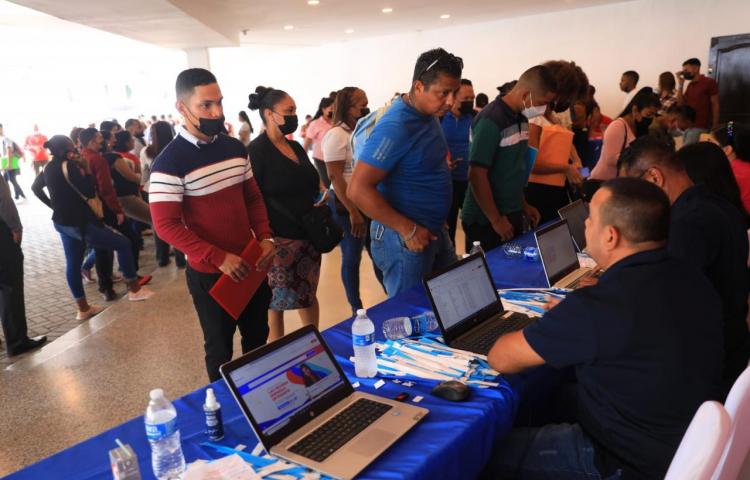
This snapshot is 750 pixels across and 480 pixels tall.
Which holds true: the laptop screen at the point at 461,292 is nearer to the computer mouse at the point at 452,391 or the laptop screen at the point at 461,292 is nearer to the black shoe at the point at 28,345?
the computer mouse at the point at 452,391

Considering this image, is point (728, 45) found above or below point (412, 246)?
above

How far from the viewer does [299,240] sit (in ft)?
9.00

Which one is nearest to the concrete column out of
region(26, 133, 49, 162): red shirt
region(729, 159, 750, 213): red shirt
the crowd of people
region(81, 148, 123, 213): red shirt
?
region(26, 133, 49, 162): red shirt

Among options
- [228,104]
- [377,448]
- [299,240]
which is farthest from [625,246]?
[228,104]

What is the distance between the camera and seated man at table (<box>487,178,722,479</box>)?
48.1 inches

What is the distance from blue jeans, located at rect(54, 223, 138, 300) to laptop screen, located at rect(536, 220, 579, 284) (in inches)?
131

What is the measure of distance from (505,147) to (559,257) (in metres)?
0.68

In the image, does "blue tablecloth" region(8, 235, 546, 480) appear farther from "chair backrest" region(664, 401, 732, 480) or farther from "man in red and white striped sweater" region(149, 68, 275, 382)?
"man in red and white striped sweater" region(149, 68, 275, 382)

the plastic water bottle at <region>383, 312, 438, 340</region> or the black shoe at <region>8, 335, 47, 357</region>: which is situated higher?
the plastic water bottle at <region>383, 312, 438, 340</region>

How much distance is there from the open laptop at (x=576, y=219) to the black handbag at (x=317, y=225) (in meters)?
1.11

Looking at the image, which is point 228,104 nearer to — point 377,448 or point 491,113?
point 491,113

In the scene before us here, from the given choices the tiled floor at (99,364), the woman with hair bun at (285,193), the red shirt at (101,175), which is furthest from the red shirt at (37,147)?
the woman with hair bun at (285,193)

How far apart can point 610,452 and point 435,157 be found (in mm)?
1266

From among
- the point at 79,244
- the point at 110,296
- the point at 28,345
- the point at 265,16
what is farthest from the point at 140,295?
the point at 265,16
